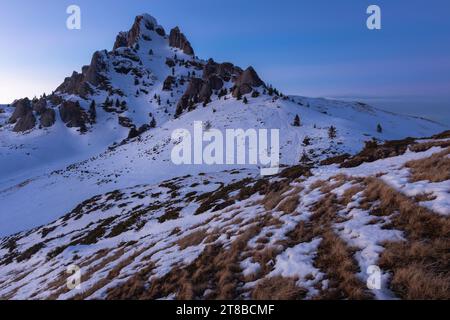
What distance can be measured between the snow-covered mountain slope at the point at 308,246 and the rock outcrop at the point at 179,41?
17891cm

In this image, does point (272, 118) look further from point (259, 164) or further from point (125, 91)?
point (125, 91)

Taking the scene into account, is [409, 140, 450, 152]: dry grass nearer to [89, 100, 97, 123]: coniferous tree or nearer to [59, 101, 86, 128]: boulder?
[59, 101, 86, 128]: boulder

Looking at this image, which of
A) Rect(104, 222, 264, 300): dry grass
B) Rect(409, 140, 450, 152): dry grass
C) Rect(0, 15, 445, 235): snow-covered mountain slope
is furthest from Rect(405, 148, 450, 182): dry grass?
Rect(0, 15, 445, 235): snow-covered mountain slope

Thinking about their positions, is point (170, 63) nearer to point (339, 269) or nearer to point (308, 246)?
point (308, 246)

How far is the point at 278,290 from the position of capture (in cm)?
710

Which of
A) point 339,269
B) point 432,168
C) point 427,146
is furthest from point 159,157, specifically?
point 339,269

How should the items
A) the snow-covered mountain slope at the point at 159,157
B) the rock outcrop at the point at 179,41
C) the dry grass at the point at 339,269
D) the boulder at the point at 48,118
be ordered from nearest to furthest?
the dry grass at the point at 339,269, the snow-covered mountain slope at the point at 159,157, the boulder at the point at 48,118, the rock outcrop at the point at 179,41

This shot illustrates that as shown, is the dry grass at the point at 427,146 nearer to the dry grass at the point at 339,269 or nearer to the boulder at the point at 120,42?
the dry grass at the point at 339,269

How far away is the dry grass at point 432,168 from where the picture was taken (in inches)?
405

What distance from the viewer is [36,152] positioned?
3413 inches

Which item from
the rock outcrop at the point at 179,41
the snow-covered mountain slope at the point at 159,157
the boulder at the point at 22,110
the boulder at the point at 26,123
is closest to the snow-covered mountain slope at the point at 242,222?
the snow-covered mountain slope at the point at 159,157

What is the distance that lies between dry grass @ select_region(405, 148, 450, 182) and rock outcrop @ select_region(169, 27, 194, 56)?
183 m
